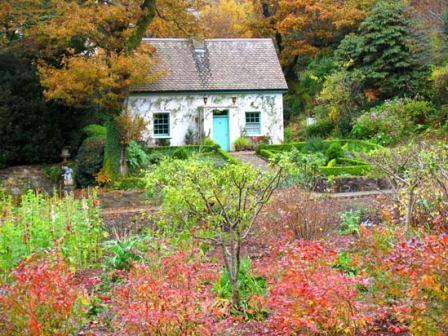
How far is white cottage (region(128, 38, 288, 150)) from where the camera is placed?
1086 inches

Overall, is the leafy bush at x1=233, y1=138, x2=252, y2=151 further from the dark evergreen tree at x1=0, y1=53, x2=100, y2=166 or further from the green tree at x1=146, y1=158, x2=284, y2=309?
the green tree at x1=146, y1=158, x2=284, y2=309

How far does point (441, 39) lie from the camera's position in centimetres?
2953

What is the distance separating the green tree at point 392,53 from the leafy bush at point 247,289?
75.5 feet

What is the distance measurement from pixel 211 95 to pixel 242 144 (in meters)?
2.76

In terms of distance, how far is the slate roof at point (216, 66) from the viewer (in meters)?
27.8

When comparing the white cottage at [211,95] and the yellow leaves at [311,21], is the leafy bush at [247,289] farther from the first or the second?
the yellow leaves at [311,21]

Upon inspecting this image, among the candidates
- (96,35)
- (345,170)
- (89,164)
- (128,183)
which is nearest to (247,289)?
(345,170)

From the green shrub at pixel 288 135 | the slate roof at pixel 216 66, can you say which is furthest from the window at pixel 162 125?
the green shrub at pixel 288 135

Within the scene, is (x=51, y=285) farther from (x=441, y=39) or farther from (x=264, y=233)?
(x=441, y=39)

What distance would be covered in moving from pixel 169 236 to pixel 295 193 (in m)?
2.20

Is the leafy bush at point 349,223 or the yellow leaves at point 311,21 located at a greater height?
the yellow leaves at point 311,21

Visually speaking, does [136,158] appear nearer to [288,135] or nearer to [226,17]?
[288,135]

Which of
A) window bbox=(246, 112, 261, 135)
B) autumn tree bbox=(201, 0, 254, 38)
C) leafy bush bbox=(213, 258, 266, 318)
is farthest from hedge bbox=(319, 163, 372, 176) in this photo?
autumn tree bbox=(201, 0, 254, 38)

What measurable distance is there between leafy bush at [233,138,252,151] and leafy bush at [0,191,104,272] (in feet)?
60.4
